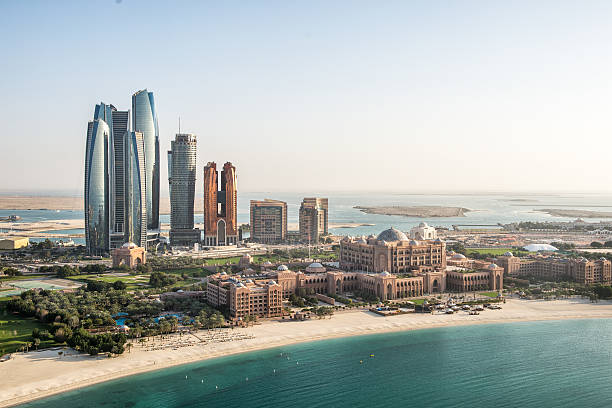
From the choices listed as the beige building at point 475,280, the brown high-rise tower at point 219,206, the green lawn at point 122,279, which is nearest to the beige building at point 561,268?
the beige building at point 475,280

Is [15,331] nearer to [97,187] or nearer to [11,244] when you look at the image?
[97,187]

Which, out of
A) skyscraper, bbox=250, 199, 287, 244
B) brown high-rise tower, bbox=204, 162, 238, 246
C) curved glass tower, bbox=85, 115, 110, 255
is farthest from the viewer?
skyscraper, bbox=250, 199, 287, 244

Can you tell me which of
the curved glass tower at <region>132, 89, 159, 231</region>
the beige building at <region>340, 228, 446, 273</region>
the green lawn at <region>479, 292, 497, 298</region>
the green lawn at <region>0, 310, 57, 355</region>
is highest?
the curved glass tower at <region>132, 89, 159, 231</region>

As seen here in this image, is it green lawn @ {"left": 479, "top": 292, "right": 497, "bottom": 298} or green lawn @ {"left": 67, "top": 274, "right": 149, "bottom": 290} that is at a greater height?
green lawn @ {"left": 479, "top": 292, "right": 497, "bottom": 298}

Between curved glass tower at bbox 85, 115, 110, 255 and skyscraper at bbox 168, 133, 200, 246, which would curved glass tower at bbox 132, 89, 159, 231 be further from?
curved glass tower at bbox 85, 115, 110, 255

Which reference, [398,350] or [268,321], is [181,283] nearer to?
[268,321]

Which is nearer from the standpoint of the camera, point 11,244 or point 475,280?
point 475,280

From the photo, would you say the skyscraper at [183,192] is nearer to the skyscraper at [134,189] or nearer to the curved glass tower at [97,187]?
the skyscraper at [134,189]

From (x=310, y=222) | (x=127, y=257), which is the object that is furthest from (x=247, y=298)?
(x=310, y=222)

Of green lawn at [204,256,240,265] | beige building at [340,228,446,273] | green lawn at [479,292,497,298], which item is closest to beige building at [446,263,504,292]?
green lawn at [479,292,497,298]
